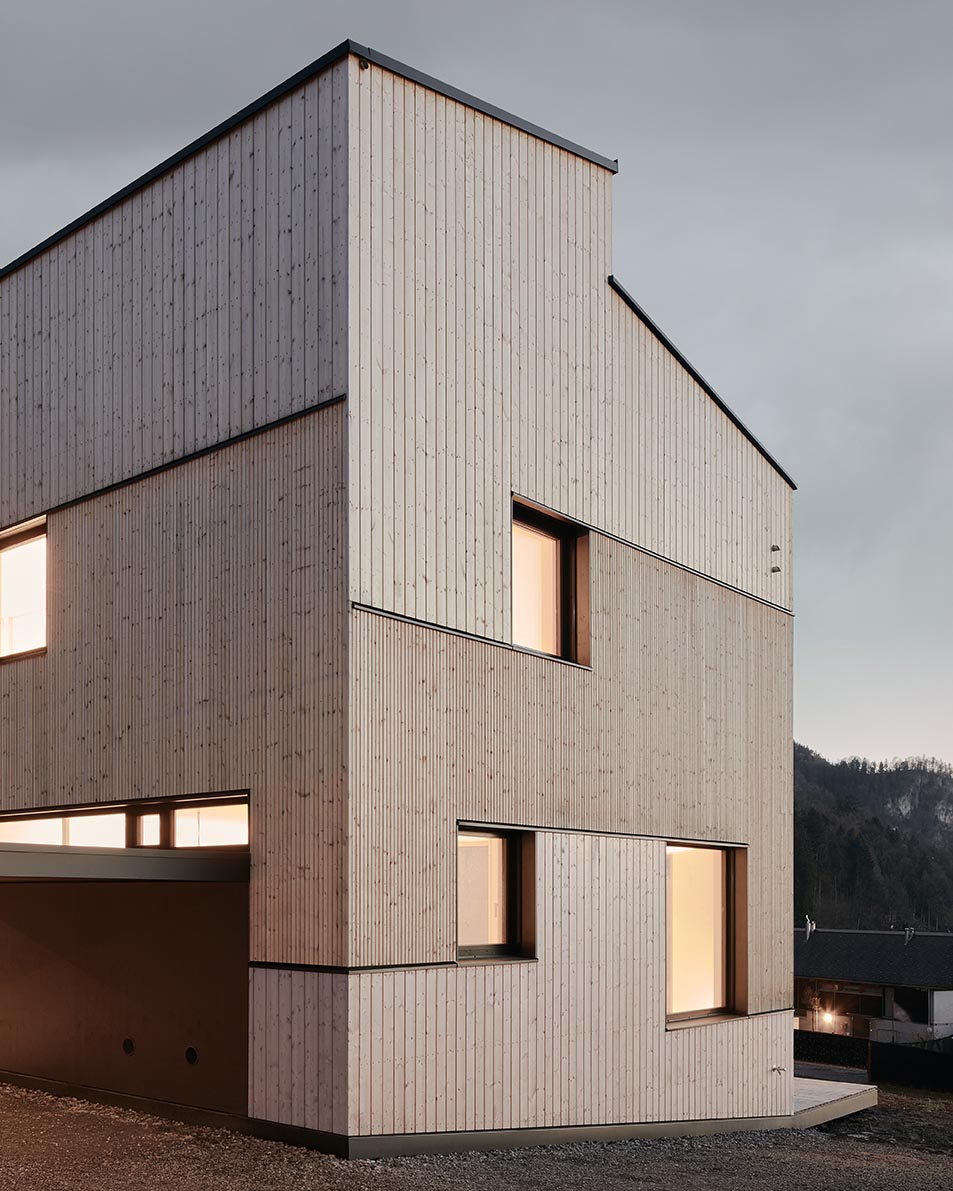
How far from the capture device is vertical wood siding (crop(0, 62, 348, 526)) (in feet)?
30.3

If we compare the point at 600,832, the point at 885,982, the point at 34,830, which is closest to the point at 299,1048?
the point at 600,832

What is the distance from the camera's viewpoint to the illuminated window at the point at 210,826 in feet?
30.7

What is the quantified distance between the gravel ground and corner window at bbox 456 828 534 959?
1.52 metres

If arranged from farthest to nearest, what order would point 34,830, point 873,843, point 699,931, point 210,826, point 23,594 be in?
point 873,843, point 699,931, point 23,594, point 34,830, point 210,826

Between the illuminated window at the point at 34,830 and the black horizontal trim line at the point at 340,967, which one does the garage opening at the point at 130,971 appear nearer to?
the black horizontal trim line at the point at 340,967

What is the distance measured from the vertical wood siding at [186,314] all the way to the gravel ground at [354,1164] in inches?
202

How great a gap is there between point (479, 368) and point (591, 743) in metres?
3.45

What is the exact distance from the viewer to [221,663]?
951 centimetres

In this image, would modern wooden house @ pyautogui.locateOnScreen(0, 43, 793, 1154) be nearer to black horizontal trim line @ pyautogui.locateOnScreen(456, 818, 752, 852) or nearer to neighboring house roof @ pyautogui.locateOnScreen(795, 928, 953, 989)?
black horizontal trim line @ pyautogui.locateOnScreen(456, 818, 752, 852)

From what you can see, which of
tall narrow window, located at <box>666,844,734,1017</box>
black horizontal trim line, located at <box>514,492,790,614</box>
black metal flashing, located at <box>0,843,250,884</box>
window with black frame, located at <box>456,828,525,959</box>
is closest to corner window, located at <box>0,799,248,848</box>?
black metal flashing, located at <box>0,843,250,884</box>

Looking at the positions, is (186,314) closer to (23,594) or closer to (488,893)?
(23,594)

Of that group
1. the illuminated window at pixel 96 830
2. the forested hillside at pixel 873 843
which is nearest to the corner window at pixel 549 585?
the illuminated window at pixel 96 830

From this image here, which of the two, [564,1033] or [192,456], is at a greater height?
[192,456]

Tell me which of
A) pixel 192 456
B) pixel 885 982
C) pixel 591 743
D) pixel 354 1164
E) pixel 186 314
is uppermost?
pixel 186 314
